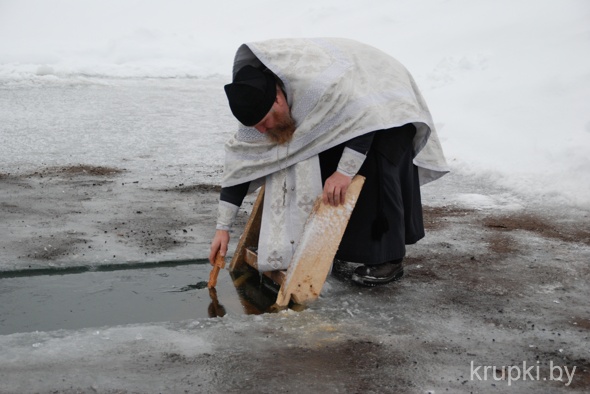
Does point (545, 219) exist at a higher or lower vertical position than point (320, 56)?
lower

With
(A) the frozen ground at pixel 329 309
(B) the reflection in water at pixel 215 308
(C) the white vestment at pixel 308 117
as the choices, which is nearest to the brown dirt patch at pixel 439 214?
(A) the frozen ground at pixel 329 309

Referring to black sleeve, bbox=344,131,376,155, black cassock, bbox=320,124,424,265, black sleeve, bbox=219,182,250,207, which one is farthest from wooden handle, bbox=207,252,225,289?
black sleeve, bbox=344,131,376,155

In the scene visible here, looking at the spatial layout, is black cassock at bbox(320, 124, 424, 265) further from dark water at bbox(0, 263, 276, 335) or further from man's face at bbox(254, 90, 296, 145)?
dark water at bbox(0, 263, 276, 335)

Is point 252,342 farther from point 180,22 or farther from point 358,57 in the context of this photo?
point 180,22

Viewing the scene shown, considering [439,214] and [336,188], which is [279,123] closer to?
[336,188]

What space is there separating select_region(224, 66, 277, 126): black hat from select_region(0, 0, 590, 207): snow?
297 cm

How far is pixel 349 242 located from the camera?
12.5ft

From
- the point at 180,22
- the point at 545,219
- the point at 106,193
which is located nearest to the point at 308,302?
the point at 545,219

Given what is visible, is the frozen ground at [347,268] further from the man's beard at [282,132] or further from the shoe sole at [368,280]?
the man's beard at [282,132]

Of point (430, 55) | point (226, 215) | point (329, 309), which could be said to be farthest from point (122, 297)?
point (430, 55)

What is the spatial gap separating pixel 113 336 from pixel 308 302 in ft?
3.00

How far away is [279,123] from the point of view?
3566 millimetres

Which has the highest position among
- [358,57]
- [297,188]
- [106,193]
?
[358,57]

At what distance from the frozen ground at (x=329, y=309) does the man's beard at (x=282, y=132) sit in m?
→ 0.77
